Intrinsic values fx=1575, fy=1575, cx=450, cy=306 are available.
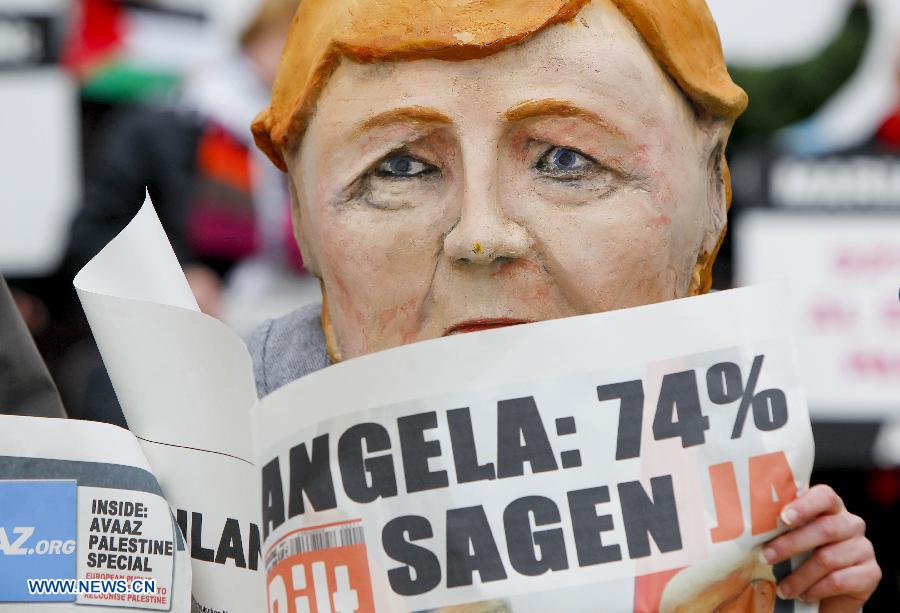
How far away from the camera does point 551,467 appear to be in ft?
5.33

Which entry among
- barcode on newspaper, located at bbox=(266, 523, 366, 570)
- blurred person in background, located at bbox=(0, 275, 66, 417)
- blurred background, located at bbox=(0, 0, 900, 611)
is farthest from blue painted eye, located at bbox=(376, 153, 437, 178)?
blurred background, located at bbox=(0, 0, 900, 611)

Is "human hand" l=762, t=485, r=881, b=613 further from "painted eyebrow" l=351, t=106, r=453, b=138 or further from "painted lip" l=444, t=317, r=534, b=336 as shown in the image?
"painted eyebrow" l=351, t=106, r=453, b=138

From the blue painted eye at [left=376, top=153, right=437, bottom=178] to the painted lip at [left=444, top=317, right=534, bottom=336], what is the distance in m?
0.18

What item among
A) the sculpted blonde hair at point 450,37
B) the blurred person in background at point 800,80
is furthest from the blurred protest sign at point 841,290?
the sculpted blonde hair at point 450,37

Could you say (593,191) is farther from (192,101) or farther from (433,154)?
(192,101)

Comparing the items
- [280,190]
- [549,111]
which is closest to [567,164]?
[549,111]

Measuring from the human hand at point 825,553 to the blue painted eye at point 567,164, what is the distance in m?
0.44

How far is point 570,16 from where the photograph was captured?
5.81 feet

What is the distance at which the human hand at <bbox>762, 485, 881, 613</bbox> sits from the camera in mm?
1667

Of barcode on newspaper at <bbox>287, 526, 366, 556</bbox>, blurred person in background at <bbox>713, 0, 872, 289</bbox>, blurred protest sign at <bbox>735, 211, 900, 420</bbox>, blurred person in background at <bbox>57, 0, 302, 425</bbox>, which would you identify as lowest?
barcode on newspaper at <bbox>287, 526, 366, 556</bbox>

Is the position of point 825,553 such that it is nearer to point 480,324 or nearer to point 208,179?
point 480,324

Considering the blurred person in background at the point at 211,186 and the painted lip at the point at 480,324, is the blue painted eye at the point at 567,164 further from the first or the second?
the blurred person in background at the point at 211,186

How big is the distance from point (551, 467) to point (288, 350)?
2.01 feet

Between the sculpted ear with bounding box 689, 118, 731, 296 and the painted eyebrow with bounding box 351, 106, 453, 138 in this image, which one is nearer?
the painted eyebrow with bounding box 351, 106, 453, 138
